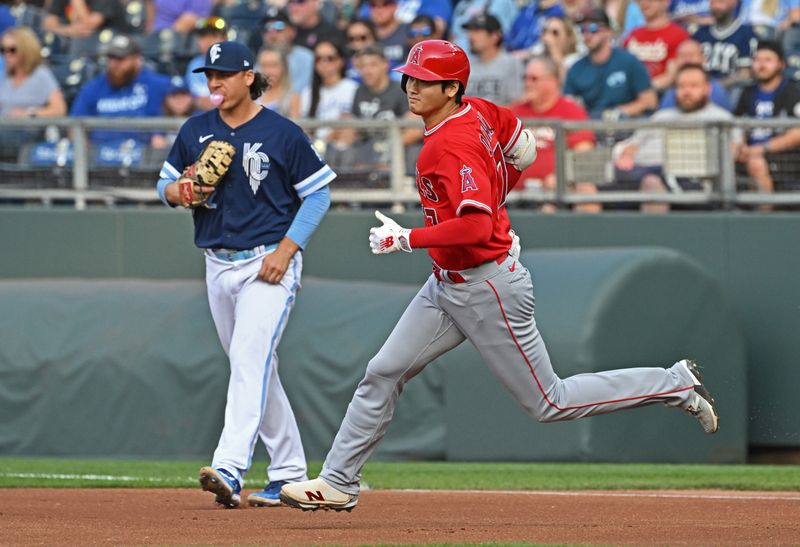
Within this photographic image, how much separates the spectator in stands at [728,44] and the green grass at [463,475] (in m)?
4.02

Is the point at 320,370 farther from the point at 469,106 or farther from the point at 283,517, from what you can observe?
the point at 469,106

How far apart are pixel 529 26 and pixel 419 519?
328 inches

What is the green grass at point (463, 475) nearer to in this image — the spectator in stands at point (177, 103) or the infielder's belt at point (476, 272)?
the infielder's belt at point (476, 272)

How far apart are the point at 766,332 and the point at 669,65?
2.69 m

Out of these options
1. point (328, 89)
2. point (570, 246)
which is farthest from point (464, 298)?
point (328, 89)

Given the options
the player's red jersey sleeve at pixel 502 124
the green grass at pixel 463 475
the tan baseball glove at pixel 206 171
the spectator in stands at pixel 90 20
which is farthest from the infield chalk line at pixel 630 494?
the spectator in stands at pixel 90 20

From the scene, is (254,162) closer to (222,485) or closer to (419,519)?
(222,485)

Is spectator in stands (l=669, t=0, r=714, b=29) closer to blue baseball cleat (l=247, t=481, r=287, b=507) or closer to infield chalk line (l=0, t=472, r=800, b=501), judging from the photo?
infield chalk line (l=0, t=472, r=800, b=501)

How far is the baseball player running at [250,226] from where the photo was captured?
22.5 ft

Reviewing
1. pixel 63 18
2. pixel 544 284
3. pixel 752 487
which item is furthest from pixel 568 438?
pixel 63 18

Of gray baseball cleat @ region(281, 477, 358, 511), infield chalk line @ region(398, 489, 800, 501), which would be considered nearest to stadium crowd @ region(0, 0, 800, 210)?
infield chalk line @ region(398, 489, 800, 501)

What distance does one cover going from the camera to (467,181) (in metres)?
5.57

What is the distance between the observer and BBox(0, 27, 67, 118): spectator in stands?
13203 millimetres

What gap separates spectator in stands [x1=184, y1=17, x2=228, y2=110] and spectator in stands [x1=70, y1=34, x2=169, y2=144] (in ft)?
1.43
